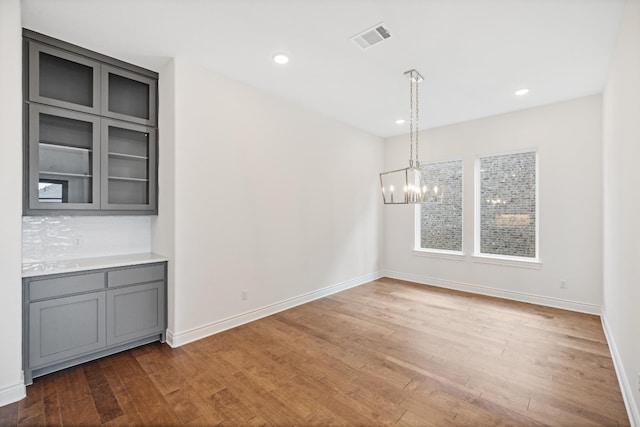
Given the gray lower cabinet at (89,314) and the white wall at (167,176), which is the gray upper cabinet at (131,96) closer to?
the white wall at (167,176)

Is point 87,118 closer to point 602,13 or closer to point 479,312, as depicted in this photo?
point 602,13

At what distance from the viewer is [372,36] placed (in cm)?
265

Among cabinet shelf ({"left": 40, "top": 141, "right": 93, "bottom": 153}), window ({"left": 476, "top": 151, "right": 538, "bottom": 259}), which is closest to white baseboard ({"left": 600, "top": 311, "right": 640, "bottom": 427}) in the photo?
window ({"left": 476, "top": 151, "right": 538, "bottom": 259})

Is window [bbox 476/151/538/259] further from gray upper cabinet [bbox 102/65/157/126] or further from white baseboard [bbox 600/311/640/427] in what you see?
gray upper cabinet [bbox 102/65/157/126]

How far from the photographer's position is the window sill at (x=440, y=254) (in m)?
5.24

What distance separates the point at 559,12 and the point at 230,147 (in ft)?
10.8

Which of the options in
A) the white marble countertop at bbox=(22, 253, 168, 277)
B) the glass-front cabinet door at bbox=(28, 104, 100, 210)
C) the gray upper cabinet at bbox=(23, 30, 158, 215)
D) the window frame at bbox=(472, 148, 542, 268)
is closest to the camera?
the white marble countertop at bbox=(22, 253, 168, 277)

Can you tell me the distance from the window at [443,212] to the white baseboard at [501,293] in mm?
622

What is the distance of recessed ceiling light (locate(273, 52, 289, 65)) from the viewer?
299cm

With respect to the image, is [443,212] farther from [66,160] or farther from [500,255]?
[66,160]

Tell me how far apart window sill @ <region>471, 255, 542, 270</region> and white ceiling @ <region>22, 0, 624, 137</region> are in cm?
243

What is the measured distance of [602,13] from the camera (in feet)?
7.61

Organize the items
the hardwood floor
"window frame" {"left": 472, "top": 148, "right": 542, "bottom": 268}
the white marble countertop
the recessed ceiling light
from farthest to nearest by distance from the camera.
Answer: "window frame" {"left": 472, "top": 148, "right": 542, "bottom": 268} < the recessed ceiling light < the white marble countertop < the hardwood floor

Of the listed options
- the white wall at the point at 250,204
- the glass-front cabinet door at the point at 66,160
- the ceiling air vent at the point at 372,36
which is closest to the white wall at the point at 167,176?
the white wall at the point at 250,204
